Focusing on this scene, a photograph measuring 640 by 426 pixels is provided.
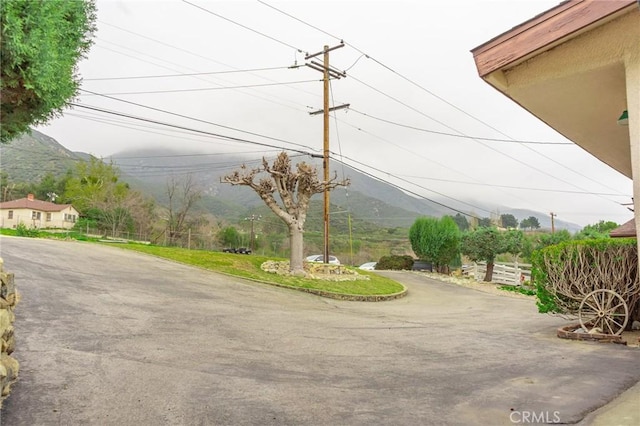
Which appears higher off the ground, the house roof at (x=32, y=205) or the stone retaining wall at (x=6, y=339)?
the house roof at (x=32, y=205)

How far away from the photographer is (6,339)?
14.6ft

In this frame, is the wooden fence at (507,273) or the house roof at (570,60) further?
the wooden fence at (507,273)

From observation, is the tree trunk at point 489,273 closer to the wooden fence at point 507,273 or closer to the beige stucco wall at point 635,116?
the wooden fence at point 507,273

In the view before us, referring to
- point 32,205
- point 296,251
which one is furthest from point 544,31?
point 32,205

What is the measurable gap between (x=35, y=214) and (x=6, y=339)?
2403 inches

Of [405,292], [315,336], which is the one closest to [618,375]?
[315,336]

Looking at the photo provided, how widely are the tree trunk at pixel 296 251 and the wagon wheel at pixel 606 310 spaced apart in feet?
43.2

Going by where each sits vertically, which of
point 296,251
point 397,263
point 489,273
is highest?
point 296,251

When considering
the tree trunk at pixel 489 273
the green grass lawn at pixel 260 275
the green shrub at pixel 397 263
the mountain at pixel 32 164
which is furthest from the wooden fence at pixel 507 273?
the mountain at pixel 32 164

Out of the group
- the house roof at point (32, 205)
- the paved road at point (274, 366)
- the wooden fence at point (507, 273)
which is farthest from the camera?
the house roof at point (32, 205)

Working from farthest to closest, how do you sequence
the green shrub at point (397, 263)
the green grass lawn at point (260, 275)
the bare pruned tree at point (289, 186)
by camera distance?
the green shrub at point (397, 263) < the bare pruned tree at point (289, 186) < the green grass lawn at point (260, 275)

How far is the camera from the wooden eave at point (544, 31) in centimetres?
386

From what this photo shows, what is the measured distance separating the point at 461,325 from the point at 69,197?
59395 mm

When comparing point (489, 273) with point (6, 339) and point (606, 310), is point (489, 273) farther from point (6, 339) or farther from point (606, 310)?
point (6, 339)
